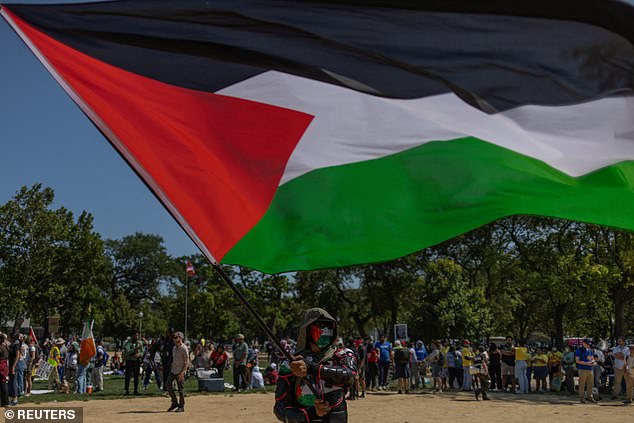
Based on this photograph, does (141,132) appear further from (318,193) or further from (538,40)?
(538,40)

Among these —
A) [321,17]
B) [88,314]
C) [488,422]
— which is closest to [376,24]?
[321,17]

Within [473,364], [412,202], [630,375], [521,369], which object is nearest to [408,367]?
[473,364]

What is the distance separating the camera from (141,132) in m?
5.05

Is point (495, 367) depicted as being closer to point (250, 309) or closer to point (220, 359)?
point (220, 359)

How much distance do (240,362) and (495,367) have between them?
10277 millimetres

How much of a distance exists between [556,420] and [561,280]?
71.3 ft

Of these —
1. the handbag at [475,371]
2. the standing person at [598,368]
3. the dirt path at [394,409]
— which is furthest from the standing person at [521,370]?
the handbag at [475,371]

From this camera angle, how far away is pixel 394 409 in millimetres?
18641

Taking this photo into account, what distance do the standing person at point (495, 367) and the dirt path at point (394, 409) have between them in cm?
316

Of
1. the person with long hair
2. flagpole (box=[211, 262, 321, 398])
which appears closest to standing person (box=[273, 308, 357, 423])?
flagpole (box=[211, 262, 321, 398])

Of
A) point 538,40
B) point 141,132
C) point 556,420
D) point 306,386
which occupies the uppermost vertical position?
point 538,40

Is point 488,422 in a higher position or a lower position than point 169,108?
lower

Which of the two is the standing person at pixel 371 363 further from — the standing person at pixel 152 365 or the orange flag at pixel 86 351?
the orange flag at pixel 86 351

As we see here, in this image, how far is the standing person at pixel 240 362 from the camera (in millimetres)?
24172
